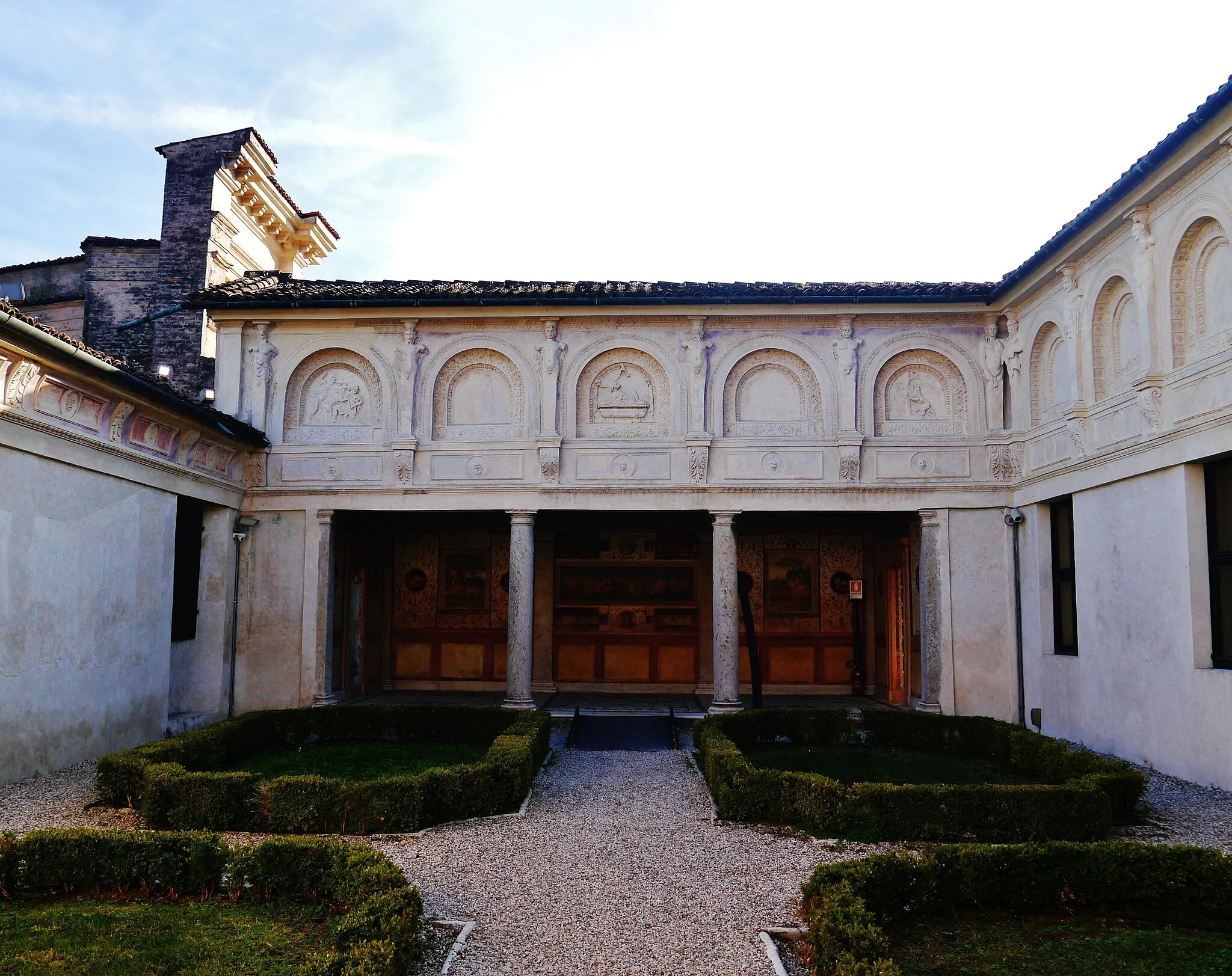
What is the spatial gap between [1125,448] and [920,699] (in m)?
5.95

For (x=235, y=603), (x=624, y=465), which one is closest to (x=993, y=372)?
(x=624, y=465)

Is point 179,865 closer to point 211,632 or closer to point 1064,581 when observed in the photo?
point 211,632

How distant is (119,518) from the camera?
464 inches

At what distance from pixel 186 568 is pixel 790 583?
11.3 meters

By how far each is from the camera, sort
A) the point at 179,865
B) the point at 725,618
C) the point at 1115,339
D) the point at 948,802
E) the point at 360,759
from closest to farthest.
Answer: the point at 179,865, the point at 948,802, the point at 360,759, the point at 1115,339, the point at 725,618

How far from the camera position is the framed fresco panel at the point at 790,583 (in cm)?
1883

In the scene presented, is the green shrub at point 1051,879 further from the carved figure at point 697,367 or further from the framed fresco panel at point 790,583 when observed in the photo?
the framed fresco panel at point 790,583

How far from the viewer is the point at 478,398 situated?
50.7ft

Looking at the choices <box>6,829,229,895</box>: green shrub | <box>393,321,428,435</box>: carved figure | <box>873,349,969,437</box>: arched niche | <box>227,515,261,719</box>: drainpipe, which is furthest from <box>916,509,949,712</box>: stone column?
<box>6,829,229,895</box>: green shrub

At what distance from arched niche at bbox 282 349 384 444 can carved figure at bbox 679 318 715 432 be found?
17.0 ft

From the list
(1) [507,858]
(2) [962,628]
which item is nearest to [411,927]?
(1) [507,858]

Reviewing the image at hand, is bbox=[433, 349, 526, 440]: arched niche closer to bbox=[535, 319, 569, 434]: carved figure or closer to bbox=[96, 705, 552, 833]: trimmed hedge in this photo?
bbox=[535, 319, 569, 434]: carved figure

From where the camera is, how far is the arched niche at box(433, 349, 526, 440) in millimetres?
15336

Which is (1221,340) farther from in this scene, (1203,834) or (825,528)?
(825,528)
